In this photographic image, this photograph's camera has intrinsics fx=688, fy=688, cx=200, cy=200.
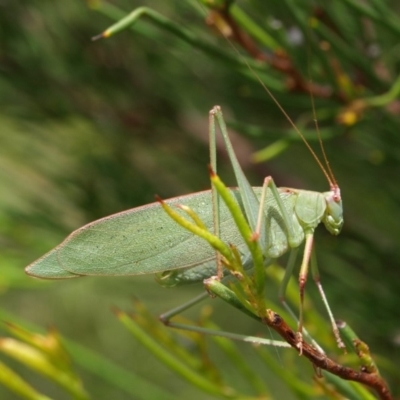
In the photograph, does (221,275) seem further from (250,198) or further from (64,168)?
(64,168)

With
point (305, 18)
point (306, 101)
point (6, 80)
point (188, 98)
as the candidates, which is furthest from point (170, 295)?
point (305, 18)

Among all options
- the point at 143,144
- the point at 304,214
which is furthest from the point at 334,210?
the point at 143,144

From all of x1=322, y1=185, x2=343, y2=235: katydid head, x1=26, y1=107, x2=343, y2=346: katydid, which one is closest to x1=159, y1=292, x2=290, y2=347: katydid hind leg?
x1=26, y1=107, x2=343, y2=346: katydid

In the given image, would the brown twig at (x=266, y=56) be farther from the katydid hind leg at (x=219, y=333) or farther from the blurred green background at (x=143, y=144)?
the katydid hind leg at (x=219, y=333)

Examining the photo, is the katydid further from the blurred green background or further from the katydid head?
the blurred green background

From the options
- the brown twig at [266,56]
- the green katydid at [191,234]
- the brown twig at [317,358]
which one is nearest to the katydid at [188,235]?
the green katydid at [191,234]

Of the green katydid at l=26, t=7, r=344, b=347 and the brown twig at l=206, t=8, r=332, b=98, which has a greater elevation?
the brown twig at l=206, t=8, r=332, b=98

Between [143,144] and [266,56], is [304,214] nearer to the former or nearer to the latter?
[266,56]
